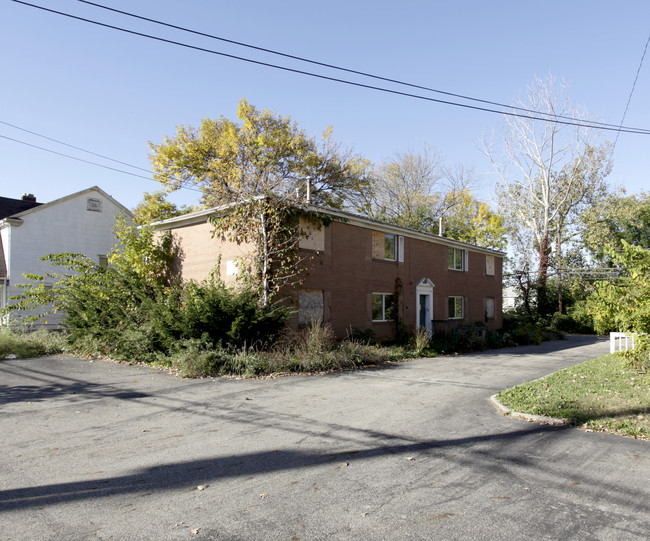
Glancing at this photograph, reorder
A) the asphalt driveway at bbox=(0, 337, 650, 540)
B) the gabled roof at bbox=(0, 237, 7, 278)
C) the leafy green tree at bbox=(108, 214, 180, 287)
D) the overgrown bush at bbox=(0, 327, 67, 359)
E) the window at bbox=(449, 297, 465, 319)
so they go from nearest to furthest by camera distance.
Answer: the asphalt driveway at bbox=(0, 337, 650, 540), the overgrown bush at bbox=(0, 327, 67, 359), the leafy green tree at bbox=(108, 214, 180, 287), the gabled roof at bbox=(0, 237, 7, 278), the window at bbox=(449, 297, 465, 319)

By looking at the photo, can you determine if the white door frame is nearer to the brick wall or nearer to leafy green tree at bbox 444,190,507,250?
the brick wall

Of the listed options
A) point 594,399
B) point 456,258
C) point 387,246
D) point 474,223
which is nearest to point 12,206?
point 387,246

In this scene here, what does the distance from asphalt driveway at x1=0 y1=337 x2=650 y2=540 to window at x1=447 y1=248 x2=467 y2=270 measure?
1602cm

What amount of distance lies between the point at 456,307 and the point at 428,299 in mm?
3376

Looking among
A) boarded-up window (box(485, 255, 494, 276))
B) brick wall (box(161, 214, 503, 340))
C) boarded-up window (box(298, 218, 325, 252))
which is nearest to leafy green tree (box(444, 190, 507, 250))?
boarded-up window (box(485, 255, 494, 276))

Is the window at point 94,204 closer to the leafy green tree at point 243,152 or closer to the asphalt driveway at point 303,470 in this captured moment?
the leafy green tree at point 243,152

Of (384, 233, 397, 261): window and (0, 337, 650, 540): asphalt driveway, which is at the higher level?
(384, 233, 397, 261): window

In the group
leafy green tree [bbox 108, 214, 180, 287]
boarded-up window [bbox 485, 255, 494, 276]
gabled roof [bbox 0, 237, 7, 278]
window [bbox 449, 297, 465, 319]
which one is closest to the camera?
leafy green tree [bbox 108, 214, 180, 287]

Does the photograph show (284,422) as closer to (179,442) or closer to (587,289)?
(179,442)

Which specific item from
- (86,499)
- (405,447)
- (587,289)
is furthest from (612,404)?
A: (587,289)

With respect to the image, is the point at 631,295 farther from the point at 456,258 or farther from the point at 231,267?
the point at 456,258

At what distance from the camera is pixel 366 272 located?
61.6 feet

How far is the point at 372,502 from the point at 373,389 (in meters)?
5.91

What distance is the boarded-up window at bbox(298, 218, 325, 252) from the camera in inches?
625
